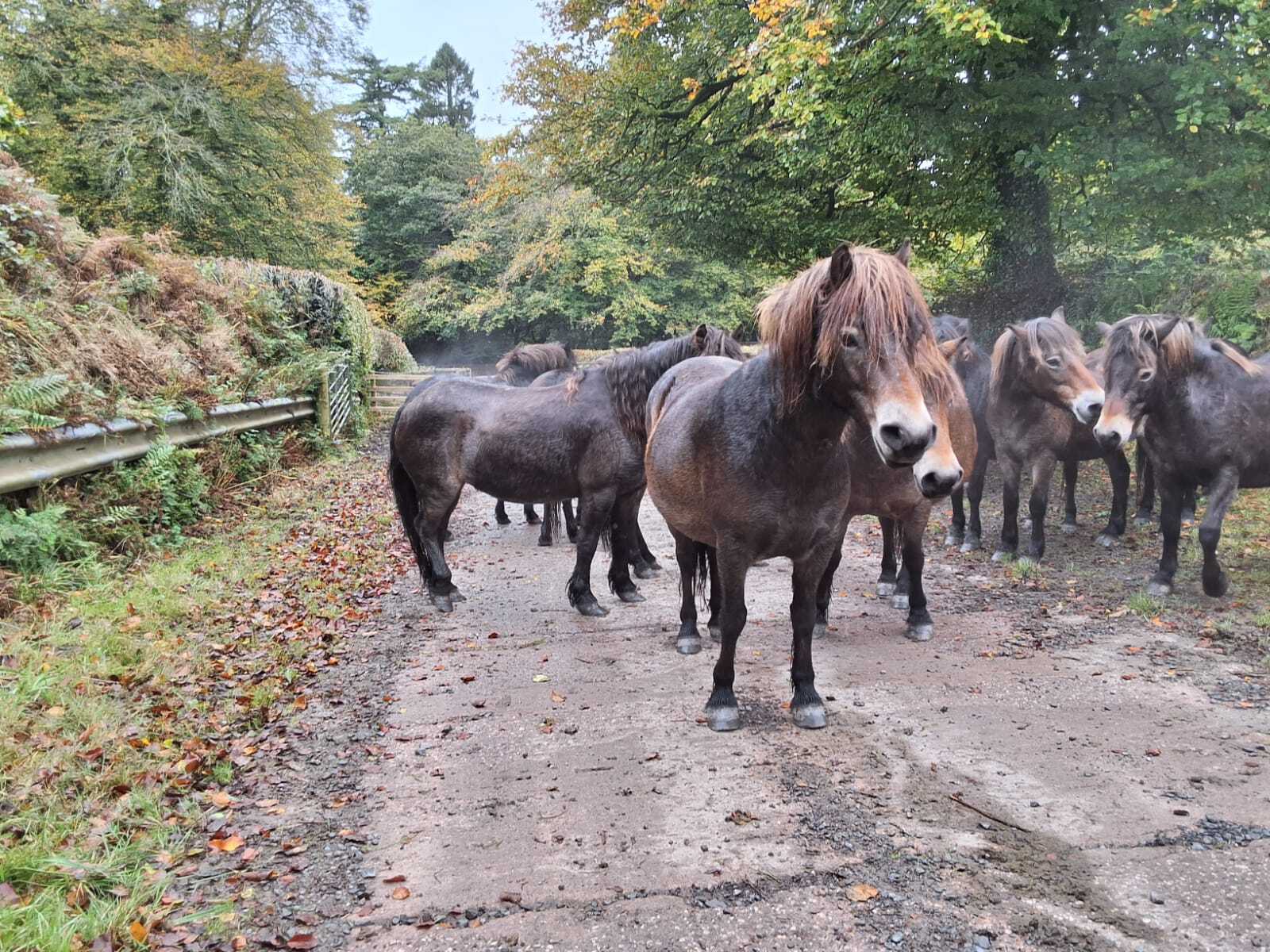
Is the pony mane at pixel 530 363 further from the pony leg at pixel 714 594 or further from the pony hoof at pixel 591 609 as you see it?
the pony leg at pixel 714 594

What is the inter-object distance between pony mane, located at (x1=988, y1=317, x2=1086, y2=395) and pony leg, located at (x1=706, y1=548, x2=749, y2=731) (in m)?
4.15

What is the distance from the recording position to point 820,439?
3.31 metres

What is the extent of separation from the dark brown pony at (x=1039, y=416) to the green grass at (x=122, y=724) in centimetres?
600

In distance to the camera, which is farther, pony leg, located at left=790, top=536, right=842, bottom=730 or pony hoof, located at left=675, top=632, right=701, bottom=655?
pony hoof, located at left=675, top=632, right=701, bottom=655

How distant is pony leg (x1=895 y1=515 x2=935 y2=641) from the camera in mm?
4930

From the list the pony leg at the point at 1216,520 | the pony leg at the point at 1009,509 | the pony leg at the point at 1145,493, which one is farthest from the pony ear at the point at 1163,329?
the pony leg at the point at 1145,493

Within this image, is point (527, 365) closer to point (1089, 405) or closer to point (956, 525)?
point (956, 525)

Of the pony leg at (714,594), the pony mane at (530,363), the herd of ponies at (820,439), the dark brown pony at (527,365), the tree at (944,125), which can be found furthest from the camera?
the pony mane at (530,363)

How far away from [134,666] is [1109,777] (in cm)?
485

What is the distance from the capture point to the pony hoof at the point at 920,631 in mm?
4926

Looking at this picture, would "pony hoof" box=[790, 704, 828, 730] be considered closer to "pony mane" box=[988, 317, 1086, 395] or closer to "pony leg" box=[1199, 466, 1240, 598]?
"pony leg" box=[1199, 466, 1240, 598]

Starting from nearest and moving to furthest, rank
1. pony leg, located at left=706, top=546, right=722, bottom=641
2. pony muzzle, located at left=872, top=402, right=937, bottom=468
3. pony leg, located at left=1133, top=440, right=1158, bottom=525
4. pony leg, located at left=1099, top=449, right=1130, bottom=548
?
1. pony muzzle, located at left=872, top=402, right=937, bottom=468
2. pony leg, located at left=706, top=546, right=722, bottom=641
3. pony leg, located at left=1099, top=449, right=1130, bottom=548
4. pony leg, located at left=1133, top=440, right=1158, bottom=525

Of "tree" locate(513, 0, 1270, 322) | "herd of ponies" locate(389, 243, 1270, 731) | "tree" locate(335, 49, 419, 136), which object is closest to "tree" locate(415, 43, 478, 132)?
"tree" locate(335, 49, 419, 136)

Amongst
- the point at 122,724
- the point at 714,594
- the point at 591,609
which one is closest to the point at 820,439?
the point at 714,594
